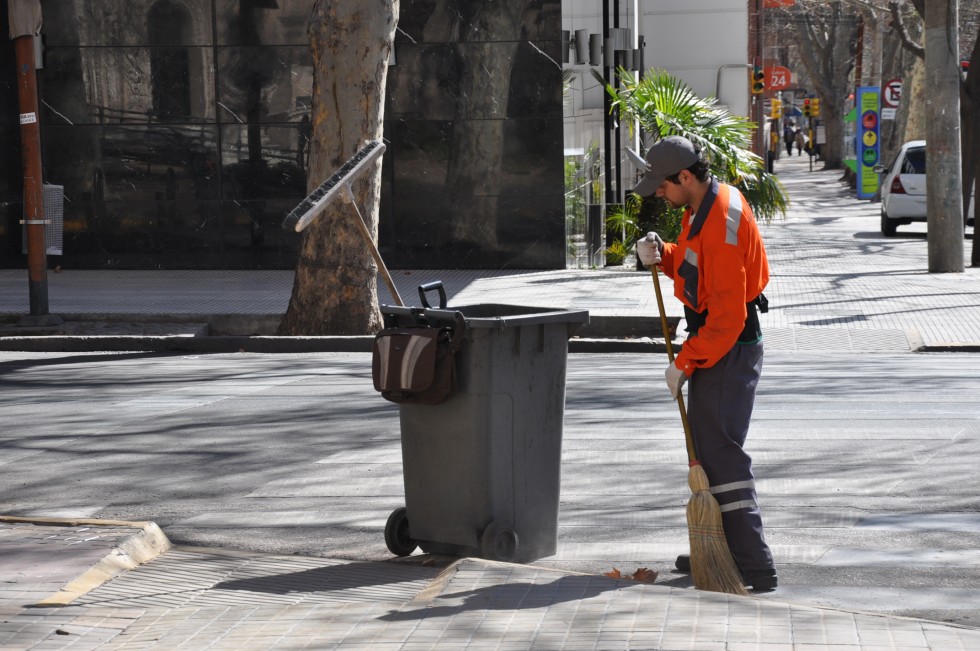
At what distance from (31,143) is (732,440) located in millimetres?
10587

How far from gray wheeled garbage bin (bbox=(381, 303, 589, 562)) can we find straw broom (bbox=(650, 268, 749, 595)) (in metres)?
0.69

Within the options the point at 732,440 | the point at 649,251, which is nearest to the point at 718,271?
the point at 649,251

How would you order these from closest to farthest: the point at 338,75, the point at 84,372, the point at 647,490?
the point at 647,490, the point at 84,372, the point at 338,75

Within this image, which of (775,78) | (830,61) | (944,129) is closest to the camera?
(944,129)

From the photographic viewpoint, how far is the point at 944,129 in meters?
17.8

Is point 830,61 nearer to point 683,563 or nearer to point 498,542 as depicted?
point 683,563

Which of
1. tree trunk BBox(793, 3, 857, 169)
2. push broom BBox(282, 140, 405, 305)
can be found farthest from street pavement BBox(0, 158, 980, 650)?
tree trunk BBox(793, 3, 857, 169)

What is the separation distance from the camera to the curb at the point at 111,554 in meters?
5.21

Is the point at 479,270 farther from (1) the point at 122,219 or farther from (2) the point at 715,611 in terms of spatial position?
(2) the point at 715,611

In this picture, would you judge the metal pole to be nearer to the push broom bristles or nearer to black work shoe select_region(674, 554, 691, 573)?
black work shoe select_region(674, 554, 691, 573)

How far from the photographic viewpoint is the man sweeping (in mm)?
5125

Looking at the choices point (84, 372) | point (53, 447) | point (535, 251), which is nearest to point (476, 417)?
point (53, 447)

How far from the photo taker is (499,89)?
62.1 ft

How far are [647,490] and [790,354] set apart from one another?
5.73 m
